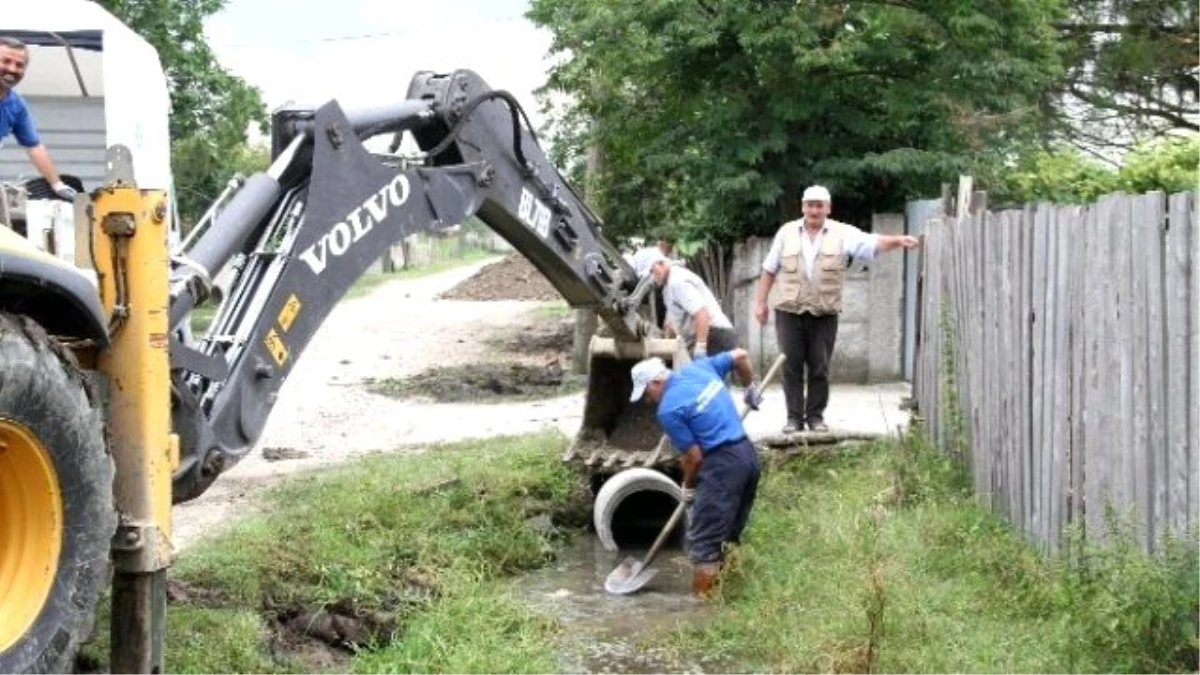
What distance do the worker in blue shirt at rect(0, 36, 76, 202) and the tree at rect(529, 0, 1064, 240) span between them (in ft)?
28.1

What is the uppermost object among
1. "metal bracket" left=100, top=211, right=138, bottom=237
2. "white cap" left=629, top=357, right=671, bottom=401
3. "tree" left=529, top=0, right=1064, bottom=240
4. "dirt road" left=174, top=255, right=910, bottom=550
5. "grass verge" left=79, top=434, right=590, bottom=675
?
"tree" left=529, top=0, right=1064, bottom=240

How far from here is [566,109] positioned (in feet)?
55.2

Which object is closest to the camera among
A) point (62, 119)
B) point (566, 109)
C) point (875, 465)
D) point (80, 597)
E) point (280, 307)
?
point (80, 597)

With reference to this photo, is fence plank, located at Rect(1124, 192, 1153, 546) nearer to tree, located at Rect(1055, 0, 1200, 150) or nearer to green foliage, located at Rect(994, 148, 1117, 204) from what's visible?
green foliage, located at Rect(994, 148, 1117, 204)

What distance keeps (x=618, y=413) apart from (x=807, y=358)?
54.2 inches

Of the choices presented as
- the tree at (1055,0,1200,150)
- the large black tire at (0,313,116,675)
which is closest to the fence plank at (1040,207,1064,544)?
the large black tire at (0,313,116,675)

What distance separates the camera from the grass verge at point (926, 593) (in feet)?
17.3

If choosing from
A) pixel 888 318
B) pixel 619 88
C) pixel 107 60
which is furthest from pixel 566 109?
pixel 107 60

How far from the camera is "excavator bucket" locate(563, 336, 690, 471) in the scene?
998cm

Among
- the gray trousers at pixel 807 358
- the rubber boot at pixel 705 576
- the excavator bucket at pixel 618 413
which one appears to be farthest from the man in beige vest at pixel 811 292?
the rubber boot at pixel 705 576

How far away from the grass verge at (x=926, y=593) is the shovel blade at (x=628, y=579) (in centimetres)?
64

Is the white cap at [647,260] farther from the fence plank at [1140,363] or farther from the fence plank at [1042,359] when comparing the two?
the fence plank at [1140,363]

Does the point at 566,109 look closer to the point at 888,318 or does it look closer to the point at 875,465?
the point at 888,318

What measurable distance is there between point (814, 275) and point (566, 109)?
708 cm
